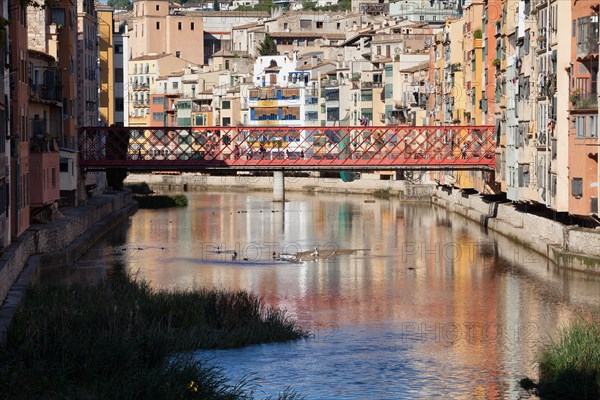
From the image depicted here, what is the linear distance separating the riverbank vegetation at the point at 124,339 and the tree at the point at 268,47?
120 metres

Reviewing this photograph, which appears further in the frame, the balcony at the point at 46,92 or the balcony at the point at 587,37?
the balcony at the point at 46,92

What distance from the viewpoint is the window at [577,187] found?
47594 millimetres

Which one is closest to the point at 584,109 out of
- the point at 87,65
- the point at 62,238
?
the point at 62,238

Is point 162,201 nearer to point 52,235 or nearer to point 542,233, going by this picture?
point 542,233

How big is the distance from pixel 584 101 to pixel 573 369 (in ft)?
70.9

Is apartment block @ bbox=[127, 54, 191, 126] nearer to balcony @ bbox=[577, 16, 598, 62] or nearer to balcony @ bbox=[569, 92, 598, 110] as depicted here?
balcony @ bbox=[569, 92, 598, 110]

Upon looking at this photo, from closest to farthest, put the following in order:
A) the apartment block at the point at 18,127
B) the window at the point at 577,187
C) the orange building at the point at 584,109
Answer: the apartment block at the point at 18,127 < the orange building at the point at 584,109 < the window at the point at 577,187

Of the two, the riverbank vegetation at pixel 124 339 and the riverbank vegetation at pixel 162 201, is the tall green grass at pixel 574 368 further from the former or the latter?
the riverbank vegetation at pixel 162 201

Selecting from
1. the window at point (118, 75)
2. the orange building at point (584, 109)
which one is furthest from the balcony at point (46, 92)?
the window at point (118, 75)

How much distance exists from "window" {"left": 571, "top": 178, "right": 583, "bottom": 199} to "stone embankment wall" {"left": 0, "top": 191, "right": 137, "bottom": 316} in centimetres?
1645

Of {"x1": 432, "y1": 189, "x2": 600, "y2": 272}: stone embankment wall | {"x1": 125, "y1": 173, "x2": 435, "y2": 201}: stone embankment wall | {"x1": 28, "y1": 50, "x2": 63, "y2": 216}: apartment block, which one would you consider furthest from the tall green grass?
{"x1": 125, "y1": 173, "x2": 435, "y2": 201}: stone embankment wall

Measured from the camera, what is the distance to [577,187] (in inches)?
1882

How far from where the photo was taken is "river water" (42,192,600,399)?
29.6 metres

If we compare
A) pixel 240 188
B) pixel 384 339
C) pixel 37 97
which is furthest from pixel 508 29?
pixel 240 188
